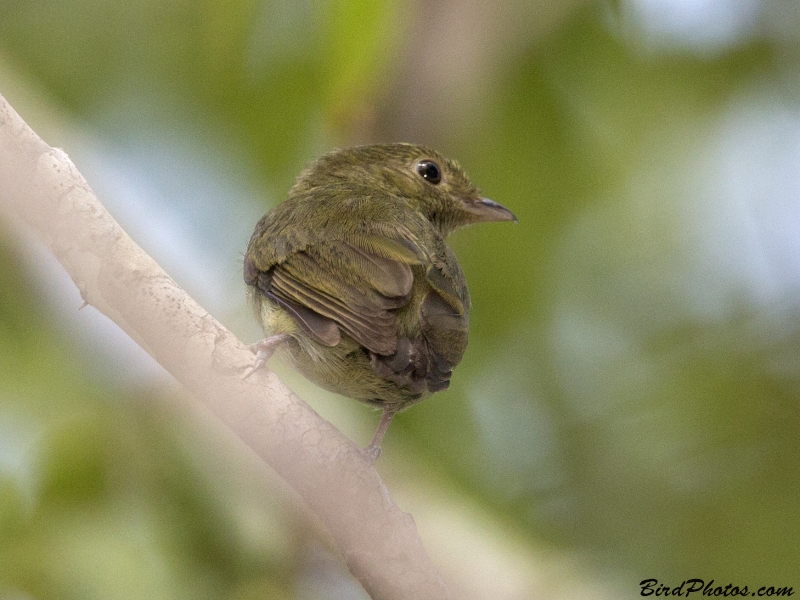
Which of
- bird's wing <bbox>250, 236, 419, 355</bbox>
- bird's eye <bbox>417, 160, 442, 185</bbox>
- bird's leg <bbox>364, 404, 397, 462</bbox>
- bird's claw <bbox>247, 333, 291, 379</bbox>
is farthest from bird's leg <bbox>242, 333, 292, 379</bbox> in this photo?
bird's eye <bbox>417, 160, 442, 185</bbox>

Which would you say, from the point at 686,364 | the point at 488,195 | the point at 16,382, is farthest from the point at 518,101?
the point at 16,382

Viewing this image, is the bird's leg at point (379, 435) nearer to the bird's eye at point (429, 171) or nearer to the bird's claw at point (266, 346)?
the bird's claw at point (266, 346)

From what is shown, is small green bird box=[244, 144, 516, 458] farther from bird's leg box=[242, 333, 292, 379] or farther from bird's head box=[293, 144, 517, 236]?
bird's head box=[293, 144, 517, 236]

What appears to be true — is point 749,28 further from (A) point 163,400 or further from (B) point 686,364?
(A) point 163,400

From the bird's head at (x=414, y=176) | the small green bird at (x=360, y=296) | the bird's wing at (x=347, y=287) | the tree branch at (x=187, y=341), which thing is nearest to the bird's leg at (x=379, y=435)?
the small green bird at (x=360, y=296)

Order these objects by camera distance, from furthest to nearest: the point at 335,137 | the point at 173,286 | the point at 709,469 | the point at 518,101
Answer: the point at 518,101, the point at 335,137, the point at 709,469, the point at 173,286

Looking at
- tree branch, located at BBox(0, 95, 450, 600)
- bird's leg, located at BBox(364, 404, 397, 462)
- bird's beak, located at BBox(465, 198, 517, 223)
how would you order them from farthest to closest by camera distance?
1. bird's beak, located at BBox(465, 198, 517, 223)
2. bird's leg, located at BBox(364, 404, 397, 462)
3. tree branch, located at BBox(0, 95, 450, 600)
